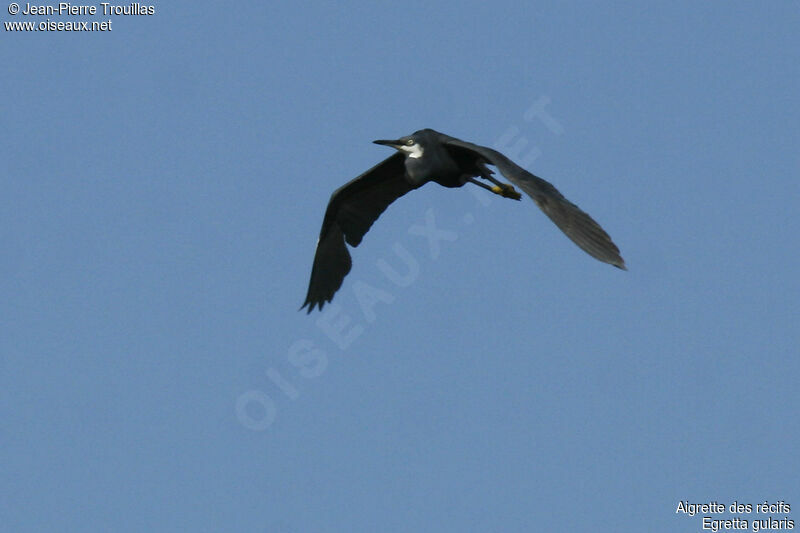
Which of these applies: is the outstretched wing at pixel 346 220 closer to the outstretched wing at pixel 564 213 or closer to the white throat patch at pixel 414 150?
the white throat patch at pixel 414 150

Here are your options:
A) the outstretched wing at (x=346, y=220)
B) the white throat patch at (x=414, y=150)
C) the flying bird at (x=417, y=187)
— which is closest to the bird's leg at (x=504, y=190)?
the flying bird at (x=417, y=187)

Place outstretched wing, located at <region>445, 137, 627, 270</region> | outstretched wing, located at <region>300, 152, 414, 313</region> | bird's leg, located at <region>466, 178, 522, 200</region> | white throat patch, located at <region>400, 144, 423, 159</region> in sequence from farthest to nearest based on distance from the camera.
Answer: outstretched wing, located at <region>300, 152, 414, 313</region>
white throat patch, located at <region>400, 144, 423, 159</region>
bird's leg, located at <region>466, 178, 522, 200</region>
outstretched wing, located at <region>445, 137, 627, 270</region>

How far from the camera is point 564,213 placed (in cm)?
1385

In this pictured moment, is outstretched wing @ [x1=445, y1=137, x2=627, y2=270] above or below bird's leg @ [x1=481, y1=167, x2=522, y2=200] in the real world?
below

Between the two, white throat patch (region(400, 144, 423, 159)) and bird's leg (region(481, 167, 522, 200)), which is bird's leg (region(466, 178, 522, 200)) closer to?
bird's leg (region(481, 167, 522, 200))

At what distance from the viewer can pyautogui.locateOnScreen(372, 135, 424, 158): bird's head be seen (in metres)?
17.5

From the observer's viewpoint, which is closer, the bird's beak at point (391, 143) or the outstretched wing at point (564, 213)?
the outstretched wing at point (564, 213)

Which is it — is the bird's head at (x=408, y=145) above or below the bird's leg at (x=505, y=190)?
above

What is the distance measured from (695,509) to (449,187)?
5.35 metres

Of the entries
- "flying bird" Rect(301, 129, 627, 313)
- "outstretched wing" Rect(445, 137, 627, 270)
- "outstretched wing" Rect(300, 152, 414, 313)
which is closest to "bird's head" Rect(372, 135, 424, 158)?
"flying bird" Rect(301, 129, 627, 313)

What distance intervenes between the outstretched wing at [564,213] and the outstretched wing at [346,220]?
375 cm

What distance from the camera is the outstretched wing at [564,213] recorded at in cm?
1308

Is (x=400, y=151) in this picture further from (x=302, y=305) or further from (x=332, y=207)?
(x=302, y=305)

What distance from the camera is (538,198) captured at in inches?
554
